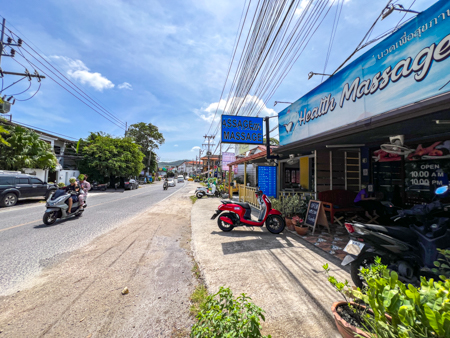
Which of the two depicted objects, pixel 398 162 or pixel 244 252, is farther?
pixel 398 162

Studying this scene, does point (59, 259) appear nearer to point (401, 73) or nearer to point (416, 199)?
point (401, 73)

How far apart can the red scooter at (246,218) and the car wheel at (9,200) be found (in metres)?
11.2

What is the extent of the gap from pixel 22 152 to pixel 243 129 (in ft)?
49.7

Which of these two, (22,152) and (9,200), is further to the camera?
(22,152)

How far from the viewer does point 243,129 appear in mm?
8547

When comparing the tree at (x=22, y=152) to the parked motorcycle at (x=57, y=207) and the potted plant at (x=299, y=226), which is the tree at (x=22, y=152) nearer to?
the parked motorcycle at (x=57, y=207)

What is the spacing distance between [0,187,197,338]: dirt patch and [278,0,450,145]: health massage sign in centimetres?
470

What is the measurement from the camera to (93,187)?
70.9ft

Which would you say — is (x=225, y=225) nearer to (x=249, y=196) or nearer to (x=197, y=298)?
(x=197, y=298)

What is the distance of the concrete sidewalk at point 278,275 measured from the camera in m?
2.17

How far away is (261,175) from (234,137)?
117 inches

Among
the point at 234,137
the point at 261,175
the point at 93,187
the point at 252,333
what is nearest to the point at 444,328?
the point at 252,333

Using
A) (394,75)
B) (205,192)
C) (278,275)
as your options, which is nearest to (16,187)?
(205,192)

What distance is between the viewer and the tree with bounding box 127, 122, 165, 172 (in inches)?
1667
